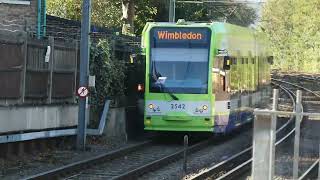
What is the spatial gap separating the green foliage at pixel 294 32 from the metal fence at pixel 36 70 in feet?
176

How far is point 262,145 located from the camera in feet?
21.9

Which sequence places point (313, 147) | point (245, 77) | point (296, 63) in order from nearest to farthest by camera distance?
1. point (313, 147)
2. point (245, 77)
3. point (296, 63)

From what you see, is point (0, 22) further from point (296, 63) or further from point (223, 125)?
point (296, 63)

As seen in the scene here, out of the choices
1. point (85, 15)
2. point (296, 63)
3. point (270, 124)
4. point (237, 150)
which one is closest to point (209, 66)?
point (237, 150)

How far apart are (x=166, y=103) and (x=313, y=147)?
391cm

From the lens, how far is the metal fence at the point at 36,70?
14375mm

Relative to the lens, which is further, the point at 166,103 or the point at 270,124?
the point at 166,103

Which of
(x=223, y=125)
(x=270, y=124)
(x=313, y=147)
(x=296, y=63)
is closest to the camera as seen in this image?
(x=270, y=124)

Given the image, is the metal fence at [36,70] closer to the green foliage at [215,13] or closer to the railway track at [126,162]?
the railway track at [126,162]

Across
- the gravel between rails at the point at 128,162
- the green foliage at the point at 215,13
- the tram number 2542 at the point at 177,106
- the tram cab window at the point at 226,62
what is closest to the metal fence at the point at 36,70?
the gravel between rails at the point at 128,162

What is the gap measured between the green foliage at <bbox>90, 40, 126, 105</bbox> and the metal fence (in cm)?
100

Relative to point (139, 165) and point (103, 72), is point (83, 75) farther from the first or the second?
point (139, 165)

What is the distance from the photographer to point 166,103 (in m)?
18.0

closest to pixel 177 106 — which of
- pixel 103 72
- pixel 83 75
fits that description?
pixel 103 72
